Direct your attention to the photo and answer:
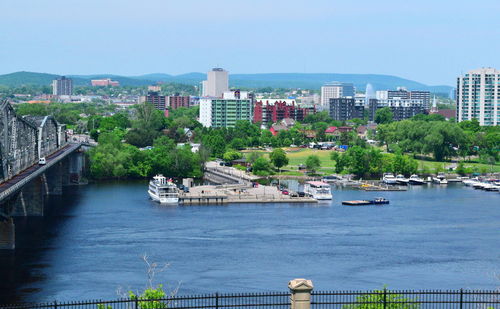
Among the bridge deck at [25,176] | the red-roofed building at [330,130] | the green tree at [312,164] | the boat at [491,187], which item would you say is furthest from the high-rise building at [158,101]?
the boat at [491,187]

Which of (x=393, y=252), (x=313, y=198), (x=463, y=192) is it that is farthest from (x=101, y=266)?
(x=463, y=192)

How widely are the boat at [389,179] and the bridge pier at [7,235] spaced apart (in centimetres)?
3653

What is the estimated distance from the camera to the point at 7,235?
3841cm

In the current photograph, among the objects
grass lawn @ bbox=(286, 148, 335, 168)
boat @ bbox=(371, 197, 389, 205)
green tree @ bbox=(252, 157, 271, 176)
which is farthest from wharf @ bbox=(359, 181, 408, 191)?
grass lawn @ bbox=(286, 148, 335, 168)

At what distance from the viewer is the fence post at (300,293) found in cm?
1809

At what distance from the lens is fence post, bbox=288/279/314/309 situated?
1809 centimetres

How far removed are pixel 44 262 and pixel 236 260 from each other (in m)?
6.83

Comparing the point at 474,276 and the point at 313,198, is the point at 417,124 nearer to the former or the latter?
the point at 313,198

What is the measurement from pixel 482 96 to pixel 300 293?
10397 centimetres

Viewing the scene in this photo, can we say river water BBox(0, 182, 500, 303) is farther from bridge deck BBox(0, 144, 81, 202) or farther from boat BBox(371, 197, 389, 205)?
bridge deck BBox(0, 144, 81, 202)

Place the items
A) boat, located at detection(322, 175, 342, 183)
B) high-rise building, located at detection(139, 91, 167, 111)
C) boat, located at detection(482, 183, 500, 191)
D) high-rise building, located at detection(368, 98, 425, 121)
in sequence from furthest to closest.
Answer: high-rise building, located at detection(139, 91, 167, 111)
high-rise building, located at detection(368, 98, 425, 121)
boat, located at detection(322, 175, 342, 183)
boat, located at detection(482, 183, 500, 191)

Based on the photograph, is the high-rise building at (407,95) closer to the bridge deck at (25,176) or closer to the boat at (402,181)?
the boat at (402,181)

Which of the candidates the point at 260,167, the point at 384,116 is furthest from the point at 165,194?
the point at 384,116

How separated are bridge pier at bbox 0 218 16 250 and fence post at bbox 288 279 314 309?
73.5 feet
